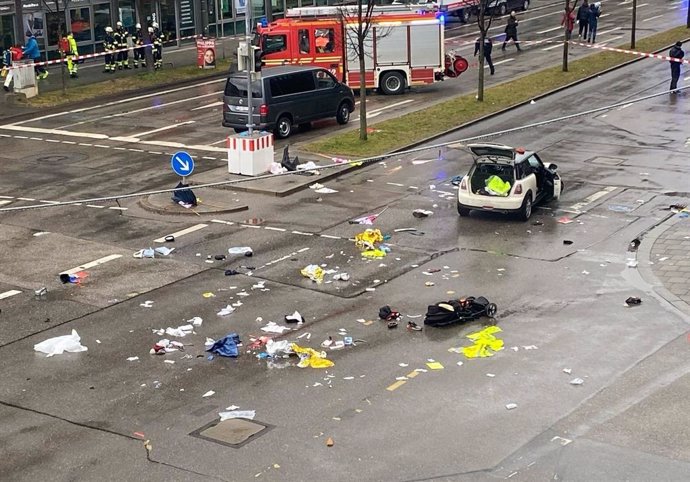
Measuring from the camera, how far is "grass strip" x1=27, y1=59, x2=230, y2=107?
122ft

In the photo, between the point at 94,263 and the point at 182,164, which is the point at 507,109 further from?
the point at 94,263

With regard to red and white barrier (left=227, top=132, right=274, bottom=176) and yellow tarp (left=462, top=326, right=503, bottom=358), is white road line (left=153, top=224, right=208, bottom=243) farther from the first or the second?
yellow tarp (left=462, top=326, right=503, bottom=358)

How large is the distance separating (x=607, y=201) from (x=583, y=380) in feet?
34.1

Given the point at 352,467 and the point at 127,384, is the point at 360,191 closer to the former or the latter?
the point at 127,384

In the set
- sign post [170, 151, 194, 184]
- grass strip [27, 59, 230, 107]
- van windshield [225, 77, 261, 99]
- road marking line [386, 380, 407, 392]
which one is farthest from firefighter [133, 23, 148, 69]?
road marking line [386, 380, 407, 392]

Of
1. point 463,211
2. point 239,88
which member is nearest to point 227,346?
point 463,211

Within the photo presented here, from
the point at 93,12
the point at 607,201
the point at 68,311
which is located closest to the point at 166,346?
the point at 68,311

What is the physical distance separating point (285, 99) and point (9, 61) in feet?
46.6

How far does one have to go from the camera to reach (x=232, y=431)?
42.5ft

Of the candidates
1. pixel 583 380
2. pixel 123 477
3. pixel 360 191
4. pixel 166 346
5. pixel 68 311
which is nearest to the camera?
pixel 123 477

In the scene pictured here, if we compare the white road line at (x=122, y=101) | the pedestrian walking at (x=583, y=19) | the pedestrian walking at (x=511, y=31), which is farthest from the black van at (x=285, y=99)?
the pedestrian walking at (x=583, y=19)

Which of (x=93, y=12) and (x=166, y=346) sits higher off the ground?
(x=93, y=12)

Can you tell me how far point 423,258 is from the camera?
20.1 meters

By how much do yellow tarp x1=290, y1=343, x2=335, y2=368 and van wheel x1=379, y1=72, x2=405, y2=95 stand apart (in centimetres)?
2414
